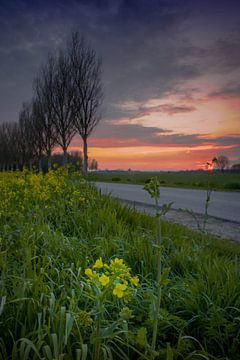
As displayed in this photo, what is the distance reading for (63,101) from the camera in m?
30.4

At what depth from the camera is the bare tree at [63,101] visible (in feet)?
94.6

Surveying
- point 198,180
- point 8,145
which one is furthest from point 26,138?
point 198,180

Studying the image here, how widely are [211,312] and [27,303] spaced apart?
5.17 ft

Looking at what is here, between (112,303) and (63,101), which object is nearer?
(112,303)

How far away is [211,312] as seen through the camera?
302 cm

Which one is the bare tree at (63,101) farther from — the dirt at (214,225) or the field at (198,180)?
the dirt at (214,225)

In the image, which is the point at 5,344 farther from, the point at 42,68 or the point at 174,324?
the point at 42,68

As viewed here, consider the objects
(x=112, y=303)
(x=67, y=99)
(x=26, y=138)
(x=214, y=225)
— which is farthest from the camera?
(x=26, y=138)

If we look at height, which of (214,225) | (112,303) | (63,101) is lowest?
(214,225)

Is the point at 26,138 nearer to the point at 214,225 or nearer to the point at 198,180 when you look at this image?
the point at 198,180

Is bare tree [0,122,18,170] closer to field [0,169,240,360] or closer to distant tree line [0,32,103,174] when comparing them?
distant tree line [0,32,103,174]

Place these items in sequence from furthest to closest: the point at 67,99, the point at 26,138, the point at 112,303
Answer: the point at 26,138, the point at 67,99, the point at 112,303

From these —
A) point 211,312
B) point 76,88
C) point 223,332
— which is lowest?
point 223,332

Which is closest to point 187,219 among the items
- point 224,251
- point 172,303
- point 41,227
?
point 224,251
